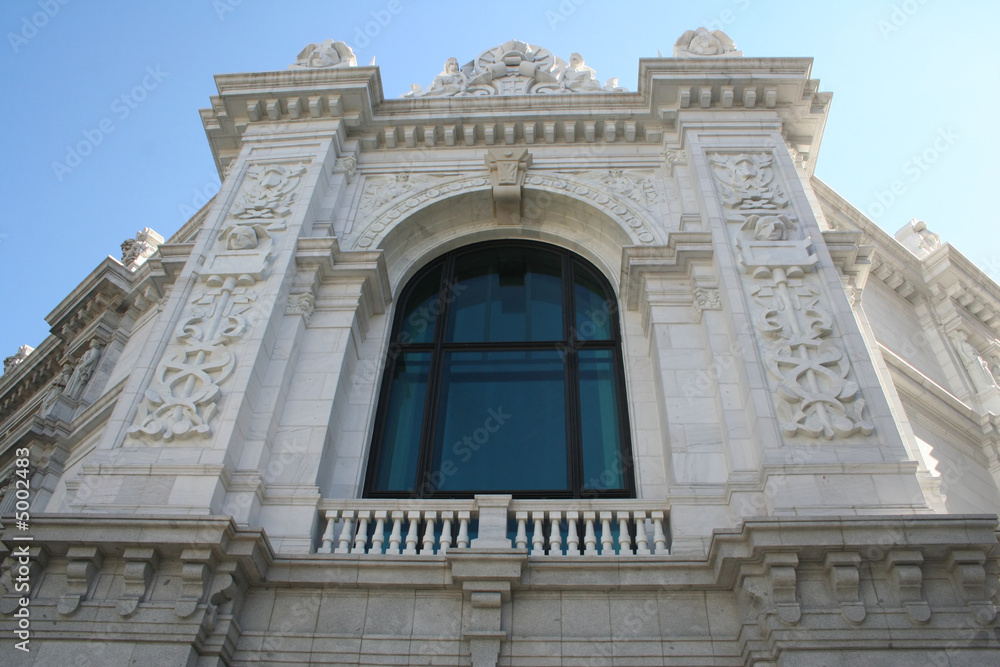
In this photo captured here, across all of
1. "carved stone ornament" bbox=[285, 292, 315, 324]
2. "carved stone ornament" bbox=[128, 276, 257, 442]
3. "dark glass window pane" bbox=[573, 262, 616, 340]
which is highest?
"dark glass window pane" bbox=[573, 262, 616, 340]

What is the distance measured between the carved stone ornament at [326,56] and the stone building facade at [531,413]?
0.09 meters

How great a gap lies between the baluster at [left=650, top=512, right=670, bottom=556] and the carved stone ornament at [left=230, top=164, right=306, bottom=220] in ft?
24.7

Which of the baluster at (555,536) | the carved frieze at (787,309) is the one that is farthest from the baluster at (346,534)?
the carved frieze at (787,309)

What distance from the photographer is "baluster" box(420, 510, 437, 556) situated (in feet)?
30.7

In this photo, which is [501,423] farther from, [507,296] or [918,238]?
[918,238]

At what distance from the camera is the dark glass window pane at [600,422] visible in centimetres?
1131

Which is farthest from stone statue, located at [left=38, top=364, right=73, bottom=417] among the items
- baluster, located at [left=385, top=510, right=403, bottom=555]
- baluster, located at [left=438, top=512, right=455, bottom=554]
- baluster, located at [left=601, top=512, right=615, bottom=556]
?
baluster, located at [left=601, top=512, right=615, bottom=556]

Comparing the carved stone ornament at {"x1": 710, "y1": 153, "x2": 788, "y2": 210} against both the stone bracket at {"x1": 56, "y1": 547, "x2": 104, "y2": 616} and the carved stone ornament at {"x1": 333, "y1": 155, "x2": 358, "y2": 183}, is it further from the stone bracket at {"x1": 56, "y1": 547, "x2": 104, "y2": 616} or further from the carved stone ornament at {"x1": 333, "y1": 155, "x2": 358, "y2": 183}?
the stone bracket at {"x1": 56, "y1": 547, "x2": 104, "y2": 616}

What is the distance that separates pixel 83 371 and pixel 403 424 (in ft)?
34.7

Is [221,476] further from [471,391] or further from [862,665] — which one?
[862,665]

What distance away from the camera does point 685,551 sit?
920 centimetres

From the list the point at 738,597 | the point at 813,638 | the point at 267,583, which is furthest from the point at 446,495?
the point at 813,638

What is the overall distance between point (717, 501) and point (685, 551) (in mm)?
802

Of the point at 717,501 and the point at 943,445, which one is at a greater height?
the point at 943,445
